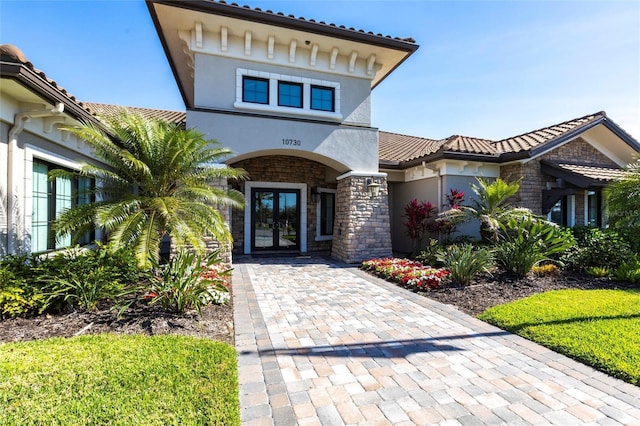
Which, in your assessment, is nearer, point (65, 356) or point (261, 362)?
point (65, 356)

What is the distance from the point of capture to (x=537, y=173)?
39.7ft

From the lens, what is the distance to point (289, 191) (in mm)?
13914

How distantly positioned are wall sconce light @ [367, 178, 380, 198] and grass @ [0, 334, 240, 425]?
27.1ft

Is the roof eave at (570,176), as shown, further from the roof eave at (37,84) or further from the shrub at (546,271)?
the roof eave at (37,84)

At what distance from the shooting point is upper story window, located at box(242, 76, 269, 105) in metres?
10.5

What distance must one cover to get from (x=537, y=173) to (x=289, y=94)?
9998 mm

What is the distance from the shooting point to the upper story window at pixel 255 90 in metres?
10.5

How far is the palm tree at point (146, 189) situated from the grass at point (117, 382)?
196cm

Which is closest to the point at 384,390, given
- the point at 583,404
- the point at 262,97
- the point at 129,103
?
the point at 583,404

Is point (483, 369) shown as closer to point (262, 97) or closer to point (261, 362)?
point (261, 362)

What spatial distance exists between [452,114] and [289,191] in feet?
26.9

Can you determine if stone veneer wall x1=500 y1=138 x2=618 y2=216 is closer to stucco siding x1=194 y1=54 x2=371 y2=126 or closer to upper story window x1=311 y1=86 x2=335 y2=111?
upper story window x1=311 y1=86 x2=335 y2=111

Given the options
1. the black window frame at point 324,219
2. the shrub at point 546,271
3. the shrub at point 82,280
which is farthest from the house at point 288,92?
the shrub at point 82,280

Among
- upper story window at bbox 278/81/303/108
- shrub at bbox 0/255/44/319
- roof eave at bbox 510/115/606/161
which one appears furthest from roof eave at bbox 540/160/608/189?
shrub at bbox 0/255/44/319
